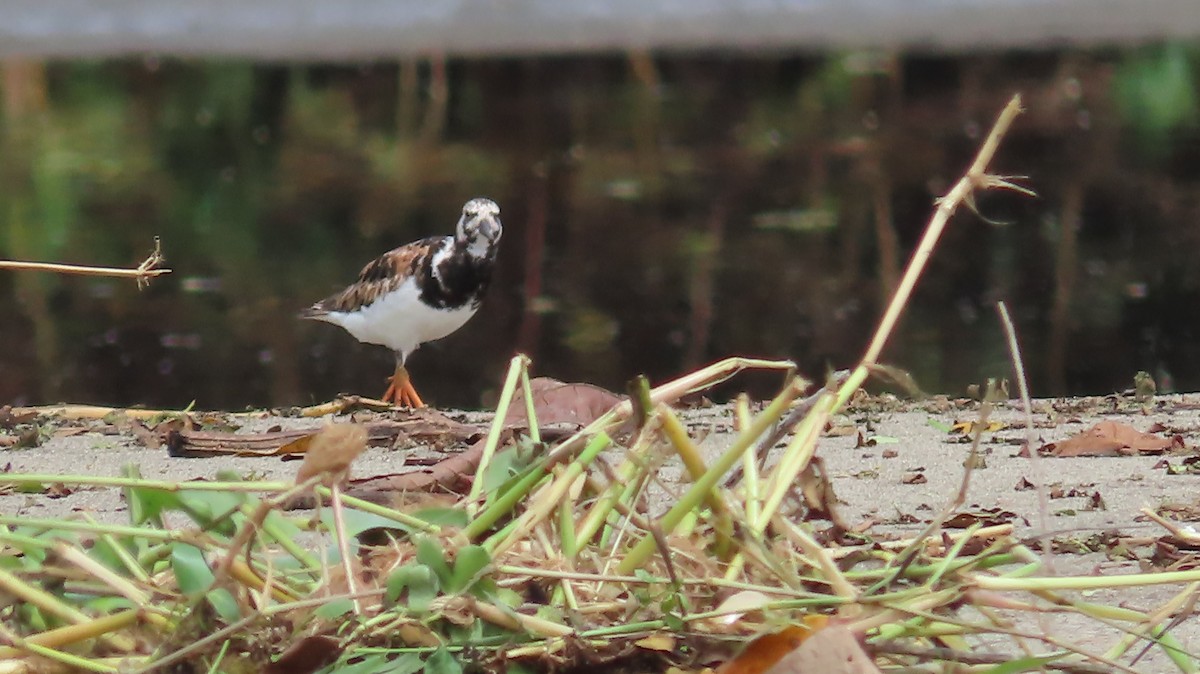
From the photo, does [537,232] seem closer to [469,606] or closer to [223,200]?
[223,200]

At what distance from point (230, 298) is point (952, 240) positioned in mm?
2921

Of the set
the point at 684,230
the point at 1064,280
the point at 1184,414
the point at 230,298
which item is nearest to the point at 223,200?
the point at 230,298

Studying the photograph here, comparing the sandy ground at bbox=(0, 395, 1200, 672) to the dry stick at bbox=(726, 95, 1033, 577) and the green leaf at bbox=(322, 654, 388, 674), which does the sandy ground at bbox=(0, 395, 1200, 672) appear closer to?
the dry stick at bbox=(726, 95, 1033, 577)

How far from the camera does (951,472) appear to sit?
182 cm

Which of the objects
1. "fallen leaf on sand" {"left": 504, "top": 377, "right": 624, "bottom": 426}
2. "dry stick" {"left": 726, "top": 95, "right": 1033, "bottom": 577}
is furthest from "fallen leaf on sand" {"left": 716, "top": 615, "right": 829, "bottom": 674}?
"fallen leaf on sand" {"left": 504, "top": 377, "right": 624, "bottom": 426}

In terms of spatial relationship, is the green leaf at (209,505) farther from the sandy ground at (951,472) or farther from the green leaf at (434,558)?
the sandy ground at (951,472)

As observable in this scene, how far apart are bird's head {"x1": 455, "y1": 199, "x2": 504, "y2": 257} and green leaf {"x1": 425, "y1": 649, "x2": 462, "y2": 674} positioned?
3473mm

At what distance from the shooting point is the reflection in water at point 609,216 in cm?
→ 506

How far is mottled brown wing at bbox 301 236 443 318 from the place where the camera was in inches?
170

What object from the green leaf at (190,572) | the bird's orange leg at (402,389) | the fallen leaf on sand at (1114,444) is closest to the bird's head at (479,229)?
the bird's orange leg at (402,389)

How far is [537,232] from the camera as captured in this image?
680 centimetres

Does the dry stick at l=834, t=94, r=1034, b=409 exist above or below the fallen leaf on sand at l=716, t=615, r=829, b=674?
above

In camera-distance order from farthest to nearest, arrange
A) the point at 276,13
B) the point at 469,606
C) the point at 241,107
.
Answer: the point at 276,13, the point at 241,107, the point at 469,606

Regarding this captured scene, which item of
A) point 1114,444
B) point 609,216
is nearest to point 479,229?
point 1114,444
